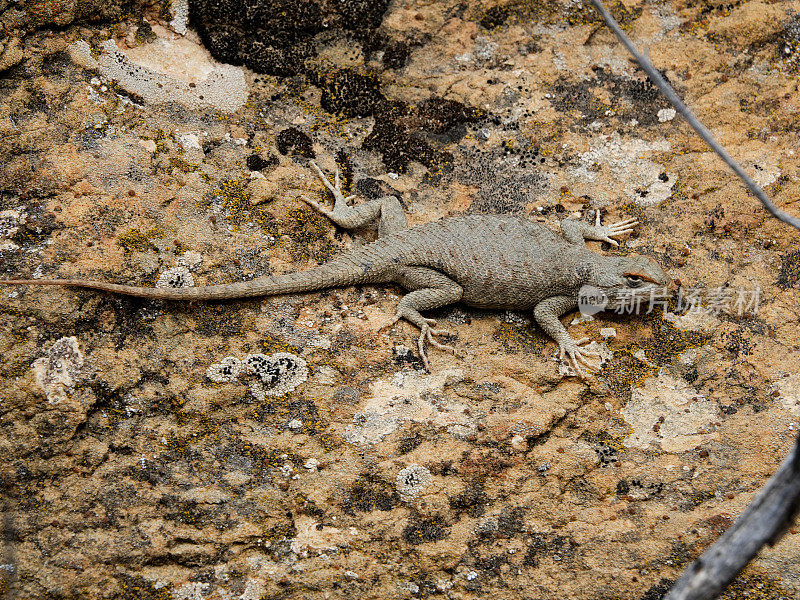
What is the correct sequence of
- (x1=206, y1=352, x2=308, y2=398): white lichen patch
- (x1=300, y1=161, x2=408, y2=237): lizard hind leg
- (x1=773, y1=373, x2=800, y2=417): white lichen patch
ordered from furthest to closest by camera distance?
(x1=300, y1=161, x2=408, y2=237): lizard hind leg → (x1=773, y1=373, x2=800, y2=417): white lichen patch → (x1=206, y1=352, x2=308, y2=398): white lichen patch

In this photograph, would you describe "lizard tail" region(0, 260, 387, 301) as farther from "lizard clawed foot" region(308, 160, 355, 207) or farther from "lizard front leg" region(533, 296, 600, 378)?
"lizard front leg" region(533, 296, 600, 378)

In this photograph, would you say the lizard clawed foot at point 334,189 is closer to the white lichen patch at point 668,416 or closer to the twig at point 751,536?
the white lichen patch at point 668,416

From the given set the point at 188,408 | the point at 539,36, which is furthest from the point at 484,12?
the point at 188,408

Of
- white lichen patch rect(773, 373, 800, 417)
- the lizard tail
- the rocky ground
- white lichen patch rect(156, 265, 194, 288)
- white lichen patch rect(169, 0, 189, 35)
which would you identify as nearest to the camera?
the rocky ground

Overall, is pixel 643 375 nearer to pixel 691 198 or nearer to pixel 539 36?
pixel 691 198

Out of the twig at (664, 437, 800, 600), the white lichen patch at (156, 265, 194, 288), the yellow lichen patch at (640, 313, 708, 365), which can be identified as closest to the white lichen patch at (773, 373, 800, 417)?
the yellow lichen patch at (640, 313, 708, 365)

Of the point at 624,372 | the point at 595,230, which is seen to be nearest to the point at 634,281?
the point at 595,230
